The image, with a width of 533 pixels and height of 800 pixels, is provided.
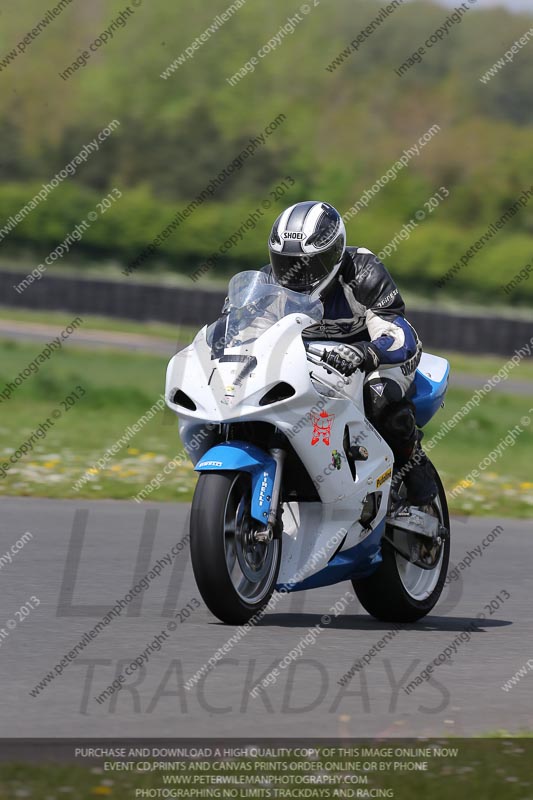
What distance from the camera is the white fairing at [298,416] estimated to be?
6.28 metres

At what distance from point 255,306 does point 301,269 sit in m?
0.33

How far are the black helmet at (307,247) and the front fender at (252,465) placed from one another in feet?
2.71

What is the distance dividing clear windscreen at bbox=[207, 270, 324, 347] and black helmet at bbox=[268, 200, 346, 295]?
0.15m

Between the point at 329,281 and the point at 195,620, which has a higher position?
the point at 329,281

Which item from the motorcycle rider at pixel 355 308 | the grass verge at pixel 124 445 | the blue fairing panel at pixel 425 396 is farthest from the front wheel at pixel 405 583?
the grass verge at pixel 124 445

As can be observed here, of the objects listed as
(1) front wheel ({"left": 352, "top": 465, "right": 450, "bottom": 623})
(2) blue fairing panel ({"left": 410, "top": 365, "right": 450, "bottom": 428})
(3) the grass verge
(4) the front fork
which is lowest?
(3) the grass verge

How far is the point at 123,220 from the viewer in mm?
44281

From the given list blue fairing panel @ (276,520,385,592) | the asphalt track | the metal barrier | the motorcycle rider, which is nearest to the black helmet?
the motorcycle rider

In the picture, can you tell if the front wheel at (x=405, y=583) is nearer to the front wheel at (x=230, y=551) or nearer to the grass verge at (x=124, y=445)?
the front wheel at (x=230, y=551)

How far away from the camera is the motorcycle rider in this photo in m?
6.70

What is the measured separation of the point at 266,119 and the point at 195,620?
55597 millimetres

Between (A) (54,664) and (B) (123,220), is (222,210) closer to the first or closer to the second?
(B) (123,220)

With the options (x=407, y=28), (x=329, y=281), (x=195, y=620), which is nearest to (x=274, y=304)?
(x=329, y=281)

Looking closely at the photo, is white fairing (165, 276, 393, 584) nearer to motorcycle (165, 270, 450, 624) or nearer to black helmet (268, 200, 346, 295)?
motorcycle (165, 270, 450, 624)
